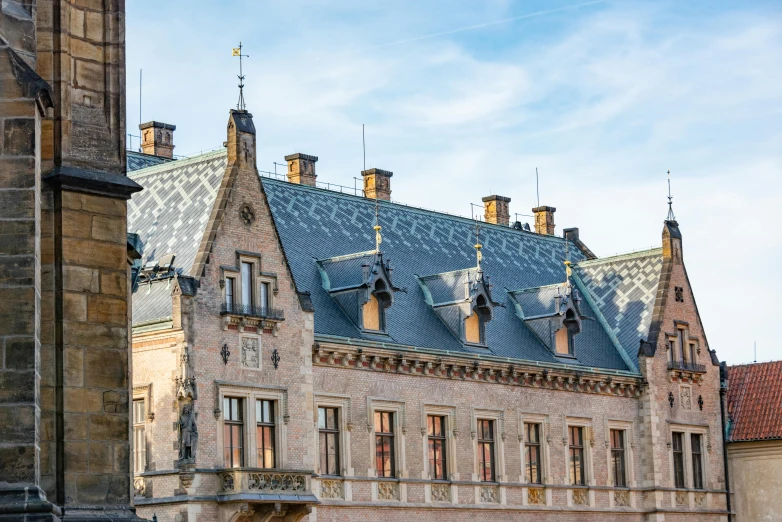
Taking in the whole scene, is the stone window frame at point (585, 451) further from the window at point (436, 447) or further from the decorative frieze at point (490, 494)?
the window at point (436, 447)

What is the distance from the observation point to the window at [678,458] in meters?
55.7

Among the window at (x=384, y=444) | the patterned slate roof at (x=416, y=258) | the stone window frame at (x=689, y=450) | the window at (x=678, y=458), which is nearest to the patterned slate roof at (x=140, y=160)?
the patterned slate roof at (x=416, y=258)

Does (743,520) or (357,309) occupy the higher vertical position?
(357,309)

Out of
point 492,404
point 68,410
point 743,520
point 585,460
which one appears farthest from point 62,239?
point 743,520

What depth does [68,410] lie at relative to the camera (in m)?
17.8

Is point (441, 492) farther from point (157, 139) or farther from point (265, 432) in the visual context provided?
point (157, 139)

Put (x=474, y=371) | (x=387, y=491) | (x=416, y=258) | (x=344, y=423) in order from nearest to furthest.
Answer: (x=344, y=423), (x=387, y=491), (x=474, y=371), (x=416, y=258)

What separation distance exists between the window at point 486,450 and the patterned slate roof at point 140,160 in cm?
1257

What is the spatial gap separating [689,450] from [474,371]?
11.3 metres

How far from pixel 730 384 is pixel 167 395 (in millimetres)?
27276

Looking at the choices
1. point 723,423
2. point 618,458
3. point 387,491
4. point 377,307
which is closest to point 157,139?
point 377,307

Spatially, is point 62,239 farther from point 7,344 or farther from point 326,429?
point 326,429

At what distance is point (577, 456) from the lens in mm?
52375

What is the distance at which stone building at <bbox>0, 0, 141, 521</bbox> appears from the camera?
1645 centimetres
